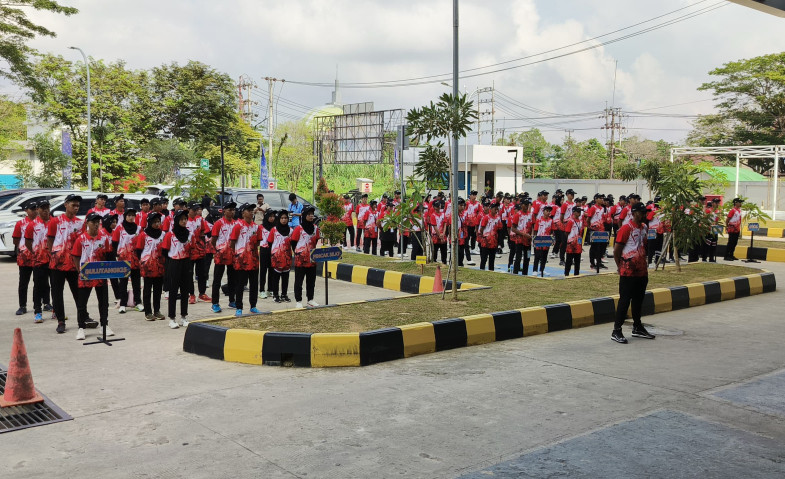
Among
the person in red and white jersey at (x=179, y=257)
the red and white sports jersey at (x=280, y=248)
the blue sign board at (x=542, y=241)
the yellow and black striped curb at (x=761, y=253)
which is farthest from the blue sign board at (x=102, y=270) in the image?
the yellow and black striped curb at (x=761, y=253)

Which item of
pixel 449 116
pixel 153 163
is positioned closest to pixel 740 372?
pixel 449 116

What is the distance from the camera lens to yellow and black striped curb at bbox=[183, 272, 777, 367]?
294 inches

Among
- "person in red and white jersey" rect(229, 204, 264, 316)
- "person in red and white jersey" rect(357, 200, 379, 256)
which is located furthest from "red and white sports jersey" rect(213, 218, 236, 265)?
"person in red and white jersey" rect(357, 200, 379, 256)

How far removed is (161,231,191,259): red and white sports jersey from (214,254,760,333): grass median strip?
179 centimetres

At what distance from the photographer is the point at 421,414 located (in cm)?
570

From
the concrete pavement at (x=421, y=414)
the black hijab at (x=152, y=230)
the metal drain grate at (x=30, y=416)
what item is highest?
the black hijab at (x=152, y=230)

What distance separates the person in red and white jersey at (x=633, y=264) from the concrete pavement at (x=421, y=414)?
51 centimetres

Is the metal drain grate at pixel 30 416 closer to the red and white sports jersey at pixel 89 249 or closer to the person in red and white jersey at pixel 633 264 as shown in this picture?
the red and white sports jersey at pixel 89 249

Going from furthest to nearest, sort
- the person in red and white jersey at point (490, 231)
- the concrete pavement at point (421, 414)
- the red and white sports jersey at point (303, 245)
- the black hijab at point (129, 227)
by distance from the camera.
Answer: the person in red and white jersey at point (490, 231)
the black hijab at point (129, 227)
the red and white sports jersey at point (303, 245)
the concrete pavement at point (421, 414)

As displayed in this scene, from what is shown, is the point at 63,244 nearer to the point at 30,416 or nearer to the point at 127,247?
the point at 127,247

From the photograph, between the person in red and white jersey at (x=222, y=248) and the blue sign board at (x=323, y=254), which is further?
the person in red and white jersey at (x=222, y=248)

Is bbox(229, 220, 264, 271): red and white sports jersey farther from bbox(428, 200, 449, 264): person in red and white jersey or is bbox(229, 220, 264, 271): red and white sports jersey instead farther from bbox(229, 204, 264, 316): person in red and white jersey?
bbox(428, 200, 449, 264): person in red and white jersey

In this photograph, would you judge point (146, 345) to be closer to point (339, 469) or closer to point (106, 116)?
point (339, 469)

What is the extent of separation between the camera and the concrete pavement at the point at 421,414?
4.63 metres
